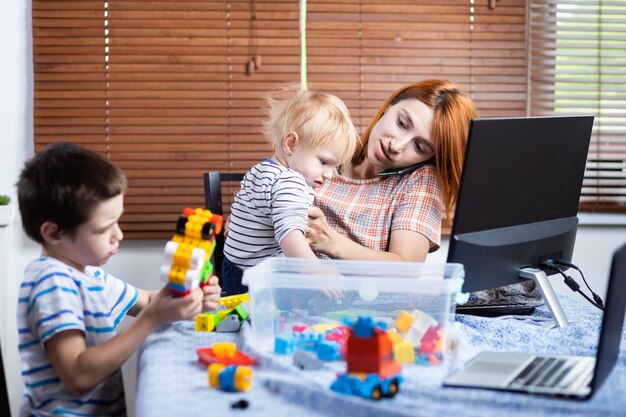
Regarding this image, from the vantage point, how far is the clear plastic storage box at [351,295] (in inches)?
46.9

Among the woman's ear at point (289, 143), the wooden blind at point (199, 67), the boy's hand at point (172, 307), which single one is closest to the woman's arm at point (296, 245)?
the woman's ear at point (289, 143)

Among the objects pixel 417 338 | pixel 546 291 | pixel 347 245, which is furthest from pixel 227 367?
pixel 347 245

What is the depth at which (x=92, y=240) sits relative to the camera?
46.8 inches

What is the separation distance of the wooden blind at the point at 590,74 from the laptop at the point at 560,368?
1740 mm

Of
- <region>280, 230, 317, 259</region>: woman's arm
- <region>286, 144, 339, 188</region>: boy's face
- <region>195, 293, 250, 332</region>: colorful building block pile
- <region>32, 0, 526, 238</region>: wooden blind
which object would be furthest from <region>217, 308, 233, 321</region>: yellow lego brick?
<region>32, 0, 526, 238</region>: wooden blind

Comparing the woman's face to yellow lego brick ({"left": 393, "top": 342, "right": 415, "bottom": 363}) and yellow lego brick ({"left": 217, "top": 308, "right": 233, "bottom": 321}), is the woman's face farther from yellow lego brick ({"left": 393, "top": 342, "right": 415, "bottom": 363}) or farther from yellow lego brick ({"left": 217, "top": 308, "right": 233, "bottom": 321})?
yellow lego brick ({"left": 393, "top": 342, "right": 415, "bottom": 363})

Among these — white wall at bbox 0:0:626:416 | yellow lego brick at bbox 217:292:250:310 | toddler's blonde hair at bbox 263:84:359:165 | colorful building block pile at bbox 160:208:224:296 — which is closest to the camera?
colorful building block pile at bbox 160:208:224:296

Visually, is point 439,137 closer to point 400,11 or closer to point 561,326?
point 561,326

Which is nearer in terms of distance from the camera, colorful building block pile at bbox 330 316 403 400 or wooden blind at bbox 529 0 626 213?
colorful building block pile at bbox 330 316 403 400

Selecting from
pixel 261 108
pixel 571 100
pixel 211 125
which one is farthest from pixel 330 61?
pixel 571 100

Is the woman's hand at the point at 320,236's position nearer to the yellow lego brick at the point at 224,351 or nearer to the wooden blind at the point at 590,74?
the yellow lego brick at the point at 224,351

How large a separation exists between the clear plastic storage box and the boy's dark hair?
27 cm

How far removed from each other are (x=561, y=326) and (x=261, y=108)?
1.45 metres

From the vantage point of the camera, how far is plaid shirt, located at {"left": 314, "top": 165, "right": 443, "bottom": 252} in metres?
1.98
